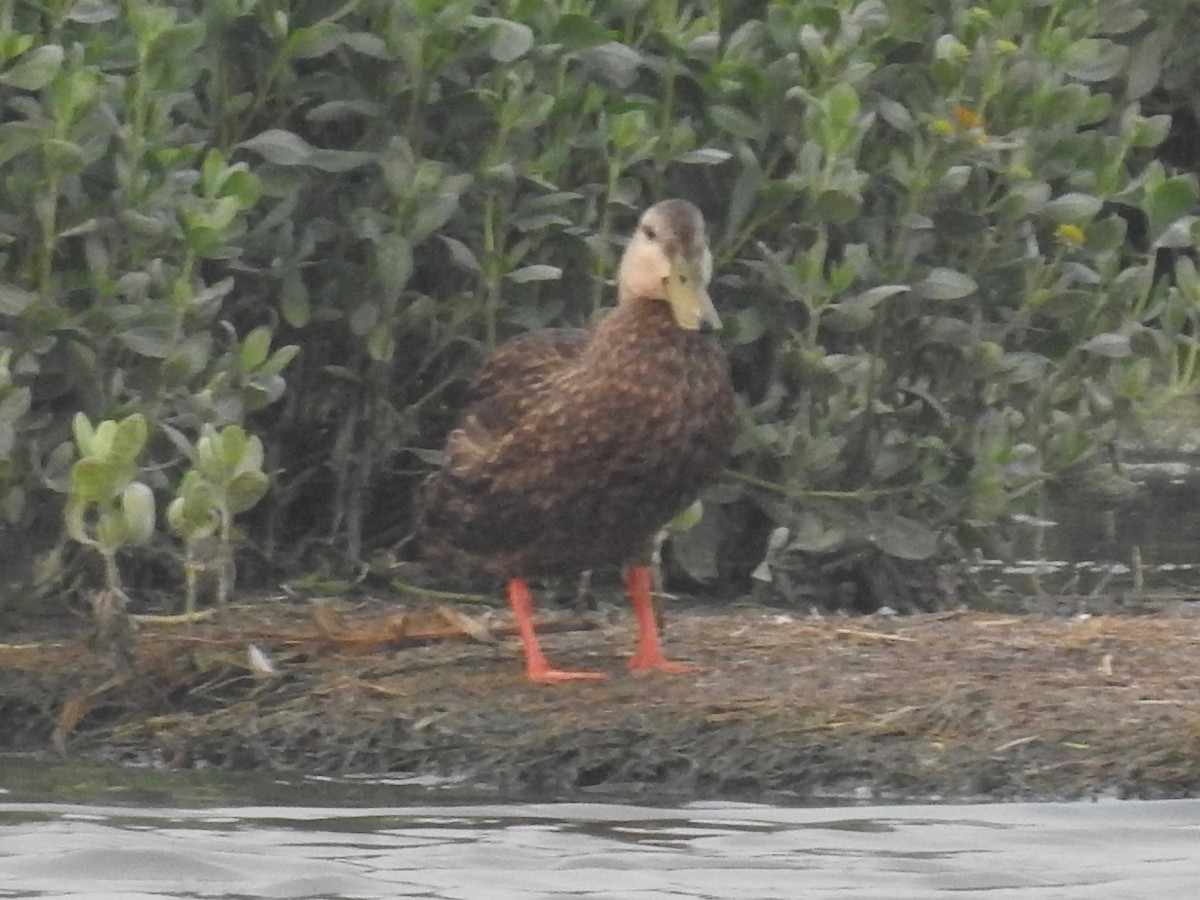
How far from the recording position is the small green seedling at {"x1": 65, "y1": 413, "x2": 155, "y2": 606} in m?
6.75

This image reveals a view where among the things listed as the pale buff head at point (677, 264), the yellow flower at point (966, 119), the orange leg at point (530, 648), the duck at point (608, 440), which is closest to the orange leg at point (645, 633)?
the duck at point (608, 440)

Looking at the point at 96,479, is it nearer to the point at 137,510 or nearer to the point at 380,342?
the point at 137,510

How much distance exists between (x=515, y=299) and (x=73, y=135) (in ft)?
4.77

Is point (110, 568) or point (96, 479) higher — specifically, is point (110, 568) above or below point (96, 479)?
below

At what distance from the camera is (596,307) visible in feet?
26.9

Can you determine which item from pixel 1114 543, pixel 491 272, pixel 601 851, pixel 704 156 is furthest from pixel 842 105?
pixel 1114 543

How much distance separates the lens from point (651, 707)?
6.73 m

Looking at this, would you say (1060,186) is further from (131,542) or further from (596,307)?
(131,542)

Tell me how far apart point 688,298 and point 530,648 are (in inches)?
36.2

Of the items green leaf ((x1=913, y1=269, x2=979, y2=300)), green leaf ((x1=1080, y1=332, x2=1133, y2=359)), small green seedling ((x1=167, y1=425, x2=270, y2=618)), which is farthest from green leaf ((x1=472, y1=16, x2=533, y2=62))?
green leaf ((x1=1080, y1=332, x2=1133, y2=359))

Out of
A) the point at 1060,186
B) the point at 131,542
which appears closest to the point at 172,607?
the point at 131,542

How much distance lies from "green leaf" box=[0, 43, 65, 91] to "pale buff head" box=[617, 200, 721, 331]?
1456 millimetres

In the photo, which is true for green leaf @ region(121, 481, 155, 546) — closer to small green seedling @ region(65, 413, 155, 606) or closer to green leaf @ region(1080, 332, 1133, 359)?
small green seedling @ region(65, 413, 155, 606)

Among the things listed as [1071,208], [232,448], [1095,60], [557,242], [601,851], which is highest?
[1095,60]
